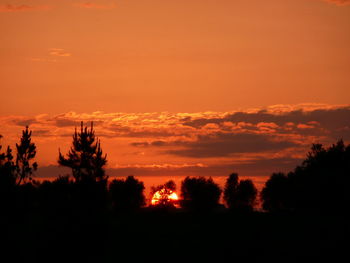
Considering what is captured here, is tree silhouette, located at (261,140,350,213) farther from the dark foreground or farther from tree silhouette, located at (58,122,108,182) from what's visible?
tree silhouette, located at (58,122,108,182)

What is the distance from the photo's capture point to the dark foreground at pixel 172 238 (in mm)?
37406

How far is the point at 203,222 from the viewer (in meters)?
103

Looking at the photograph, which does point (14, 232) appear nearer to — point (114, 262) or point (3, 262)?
point (3, 262)

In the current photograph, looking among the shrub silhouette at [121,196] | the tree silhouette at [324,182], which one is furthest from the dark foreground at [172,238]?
the shrub silhouette at [121,196]

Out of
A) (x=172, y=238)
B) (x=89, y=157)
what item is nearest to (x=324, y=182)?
(x=172, y=238)

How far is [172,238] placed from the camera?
85.0 m

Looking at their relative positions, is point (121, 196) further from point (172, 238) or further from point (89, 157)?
point (89, 157)

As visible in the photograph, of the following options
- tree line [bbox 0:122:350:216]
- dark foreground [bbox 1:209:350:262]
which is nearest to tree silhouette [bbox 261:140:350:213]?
tree line [bbox 0:122:350:216]

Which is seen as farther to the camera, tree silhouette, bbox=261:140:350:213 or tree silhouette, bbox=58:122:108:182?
tree silhouette, bbox=261:140:350:213

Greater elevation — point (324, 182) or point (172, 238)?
point (324, 182)

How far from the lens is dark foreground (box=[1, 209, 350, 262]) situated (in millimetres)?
37406

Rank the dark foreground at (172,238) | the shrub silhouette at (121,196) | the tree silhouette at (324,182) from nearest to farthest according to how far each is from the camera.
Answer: the dark foreground at (172,238), the tree silhouette at (324,182), the shrub silhouette at (121,196)

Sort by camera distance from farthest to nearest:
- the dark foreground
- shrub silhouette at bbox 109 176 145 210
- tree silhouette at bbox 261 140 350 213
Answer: shrub silhouette at bbox 109 176 145 210
tree silhouette at bbox 261 140 350 213
the dark foreground

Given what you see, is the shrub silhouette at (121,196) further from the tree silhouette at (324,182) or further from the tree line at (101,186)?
the tree silhouette at (324,182)
